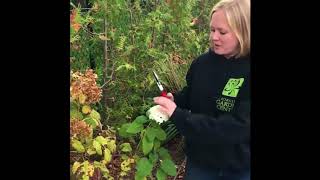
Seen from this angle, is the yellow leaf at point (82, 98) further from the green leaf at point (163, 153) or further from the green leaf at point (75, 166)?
the green leaf at point (163, 153)

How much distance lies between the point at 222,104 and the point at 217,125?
0.11 m

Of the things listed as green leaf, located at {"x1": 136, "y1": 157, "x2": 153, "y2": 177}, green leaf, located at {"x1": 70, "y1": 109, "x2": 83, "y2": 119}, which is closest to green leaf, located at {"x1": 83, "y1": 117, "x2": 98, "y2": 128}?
green leaf, located at {"x1": 70, "y1": 109, "x2": 83, "y2": 119}

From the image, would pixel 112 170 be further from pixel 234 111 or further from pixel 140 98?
pixel 234 111

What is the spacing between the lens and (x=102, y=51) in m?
3.03

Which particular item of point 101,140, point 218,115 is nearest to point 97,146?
point 101,140

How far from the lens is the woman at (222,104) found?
1.99 metres

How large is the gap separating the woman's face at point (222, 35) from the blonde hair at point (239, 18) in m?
0.02

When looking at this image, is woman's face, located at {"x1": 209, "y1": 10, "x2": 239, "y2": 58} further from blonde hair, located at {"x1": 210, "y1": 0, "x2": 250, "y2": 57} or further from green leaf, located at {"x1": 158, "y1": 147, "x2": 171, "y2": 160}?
green leaf, located at {"x1": 158, "y1": 147, "x2": 171, "y2": 160}

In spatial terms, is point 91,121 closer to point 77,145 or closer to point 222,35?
point 77,145

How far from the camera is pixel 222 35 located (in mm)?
2037

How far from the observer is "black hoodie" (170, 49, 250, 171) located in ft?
6.51
